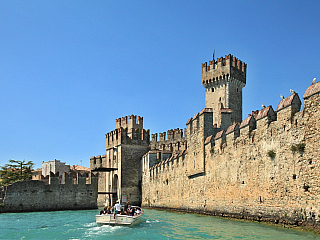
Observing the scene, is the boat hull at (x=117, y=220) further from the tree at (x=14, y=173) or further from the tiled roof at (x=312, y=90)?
the tree at (x=14, y=173)

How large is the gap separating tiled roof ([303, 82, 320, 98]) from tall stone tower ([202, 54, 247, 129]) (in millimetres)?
31275

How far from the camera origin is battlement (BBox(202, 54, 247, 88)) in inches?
1806

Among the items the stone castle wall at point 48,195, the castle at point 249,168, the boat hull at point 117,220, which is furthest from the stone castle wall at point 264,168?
the stone castle wall at point 48,195

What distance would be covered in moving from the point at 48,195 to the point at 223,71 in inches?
961

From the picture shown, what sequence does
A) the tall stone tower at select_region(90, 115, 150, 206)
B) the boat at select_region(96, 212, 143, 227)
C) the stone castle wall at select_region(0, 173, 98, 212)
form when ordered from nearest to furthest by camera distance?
the boat at select_region(96, 212, 143, 227)
the stone castle wall at select_region(0, 173, 98, 212)
the tall stone tower at select_region(90, 115, 150, 206)

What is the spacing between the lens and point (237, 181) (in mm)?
18438

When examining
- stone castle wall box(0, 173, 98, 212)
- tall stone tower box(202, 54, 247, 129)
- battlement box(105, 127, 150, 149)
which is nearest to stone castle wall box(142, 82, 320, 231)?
stone castle wall box(0, 173, 98, 212)

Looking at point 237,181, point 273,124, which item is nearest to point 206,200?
point 237,181

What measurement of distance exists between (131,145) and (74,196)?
8516 millimetres

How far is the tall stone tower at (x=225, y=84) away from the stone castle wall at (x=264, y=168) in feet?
69.3

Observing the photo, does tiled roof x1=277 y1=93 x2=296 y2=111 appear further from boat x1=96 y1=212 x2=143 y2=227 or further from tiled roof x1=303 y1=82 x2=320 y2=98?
boat x1=96 y1=212 x2=143 y2=227

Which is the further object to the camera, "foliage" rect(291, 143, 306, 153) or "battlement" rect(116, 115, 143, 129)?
"battlement" rect(116, 115, 143, 129)

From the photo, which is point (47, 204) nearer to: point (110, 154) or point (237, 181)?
point (110, 154)

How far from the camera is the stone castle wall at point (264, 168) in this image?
509 inches
